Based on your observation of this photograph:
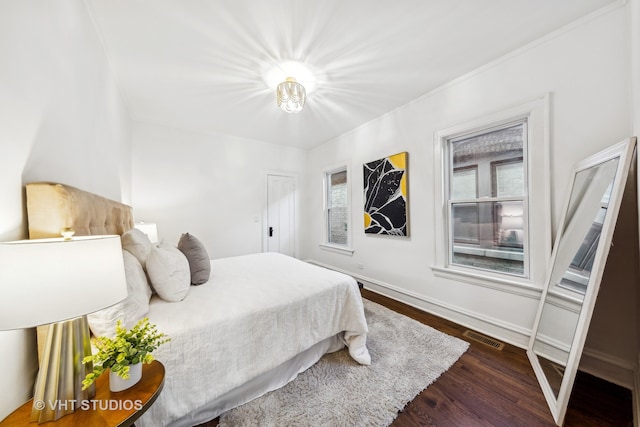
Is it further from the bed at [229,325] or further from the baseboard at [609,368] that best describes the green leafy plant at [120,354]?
the baseboard at [609,368]

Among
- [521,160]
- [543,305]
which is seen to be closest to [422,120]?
[521,160]

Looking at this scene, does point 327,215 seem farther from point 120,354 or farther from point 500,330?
point 120,354

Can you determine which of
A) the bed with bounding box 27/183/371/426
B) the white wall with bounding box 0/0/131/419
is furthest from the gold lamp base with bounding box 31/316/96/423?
the bed with bounding box 27/183/371/426

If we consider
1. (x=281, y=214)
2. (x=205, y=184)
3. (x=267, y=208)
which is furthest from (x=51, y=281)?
(x=281, y=214)

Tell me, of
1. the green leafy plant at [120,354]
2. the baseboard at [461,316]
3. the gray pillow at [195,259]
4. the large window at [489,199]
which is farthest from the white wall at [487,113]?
the green leafy plant at [120,354]

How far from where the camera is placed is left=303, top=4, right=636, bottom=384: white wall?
159 cm

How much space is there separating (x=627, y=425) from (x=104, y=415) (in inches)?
102

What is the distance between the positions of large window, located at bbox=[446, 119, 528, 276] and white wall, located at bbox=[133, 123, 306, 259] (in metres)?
3.11

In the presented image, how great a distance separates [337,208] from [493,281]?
8.65 ft

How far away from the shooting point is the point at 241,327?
4.52 feet

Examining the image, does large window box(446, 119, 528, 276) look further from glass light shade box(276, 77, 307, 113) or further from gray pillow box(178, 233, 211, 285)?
gray pillow box(178, 233, 211, 285)

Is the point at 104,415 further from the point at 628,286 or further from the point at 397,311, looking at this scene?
the point at 628,286

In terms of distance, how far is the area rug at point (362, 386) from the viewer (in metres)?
1.33

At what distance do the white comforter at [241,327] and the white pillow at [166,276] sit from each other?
62mm
